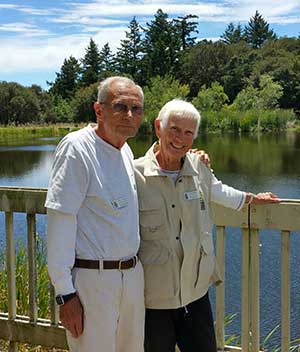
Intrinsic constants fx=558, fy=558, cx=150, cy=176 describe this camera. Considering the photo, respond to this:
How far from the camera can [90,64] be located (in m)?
88.2

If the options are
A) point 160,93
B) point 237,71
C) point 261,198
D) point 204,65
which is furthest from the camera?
point 204,65

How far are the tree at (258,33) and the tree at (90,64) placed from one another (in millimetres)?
30326

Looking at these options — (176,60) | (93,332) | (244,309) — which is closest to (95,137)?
(93,332)

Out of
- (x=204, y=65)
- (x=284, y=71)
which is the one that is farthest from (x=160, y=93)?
(x=204, y=65)

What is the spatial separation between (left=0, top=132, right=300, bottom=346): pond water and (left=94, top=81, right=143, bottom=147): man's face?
4.23 metres

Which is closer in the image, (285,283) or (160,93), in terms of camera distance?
(285,283)

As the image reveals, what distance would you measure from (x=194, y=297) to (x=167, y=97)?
54.6m

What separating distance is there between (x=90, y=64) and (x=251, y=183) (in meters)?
73.2

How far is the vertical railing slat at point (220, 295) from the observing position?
2803 millimetres

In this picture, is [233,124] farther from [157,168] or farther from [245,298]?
[157,168]

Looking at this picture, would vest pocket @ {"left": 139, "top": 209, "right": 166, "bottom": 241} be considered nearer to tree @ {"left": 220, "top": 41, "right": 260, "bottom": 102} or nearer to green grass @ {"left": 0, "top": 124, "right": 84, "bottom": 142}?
green grass @ {"left": 0, "top": 124, "right": 84, "bottom": 142}

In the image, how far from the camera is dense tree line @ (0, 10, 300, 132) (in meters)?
58.0

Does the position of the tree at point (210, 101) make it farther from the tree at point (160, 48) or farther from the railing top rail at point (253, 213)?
the railing top rail at point (253, 213)

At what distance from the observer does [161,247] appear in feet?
7.99
